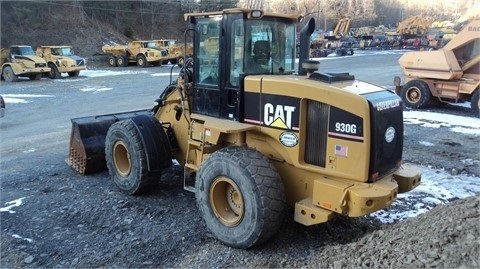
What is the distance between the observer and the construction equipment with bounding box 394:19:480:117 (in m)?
12.1

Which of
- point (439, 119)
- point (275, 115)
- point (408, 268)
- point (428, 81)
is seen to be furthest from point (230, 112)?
point (428, 81)

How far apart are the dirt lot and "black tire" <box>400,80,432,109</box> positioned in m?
5.36

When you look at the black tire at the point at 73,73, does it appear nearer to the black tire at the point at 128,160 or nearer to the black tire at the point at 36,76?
the black tire at the point at 36,76

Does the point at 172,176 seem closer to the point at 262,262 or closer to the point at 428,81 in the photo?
the point at 262,262

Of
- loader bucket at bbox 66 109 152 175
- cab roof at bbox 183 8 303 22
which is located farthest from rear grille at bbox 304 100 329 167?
loader bucket at bbox 66 109 152 175

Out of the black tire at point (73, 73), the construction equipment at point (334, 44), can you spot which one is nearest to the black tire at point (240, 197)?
the black tire at point (73, 73)

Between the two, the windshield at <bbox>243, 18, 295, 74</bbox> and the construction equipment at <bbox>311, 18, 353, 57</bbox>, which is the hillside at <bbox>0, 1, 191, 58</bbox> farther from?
the windshield at <bbox>243, 18, 295, 74</bbox>

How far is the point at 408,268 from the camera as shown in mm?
3199

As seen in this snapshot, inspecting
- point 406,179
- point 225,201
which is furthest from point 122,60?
point 406,179

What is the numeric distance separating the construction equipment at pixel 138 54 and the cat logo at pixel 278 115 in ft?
85.6

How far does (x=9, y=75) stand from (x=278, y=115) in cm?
2064

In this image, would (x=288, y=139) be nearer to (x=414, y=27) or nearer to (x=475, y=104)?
(x=475, y=104)

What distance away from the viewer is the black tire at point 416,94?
42.4ft

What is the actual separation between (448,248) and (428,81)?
10783mm
